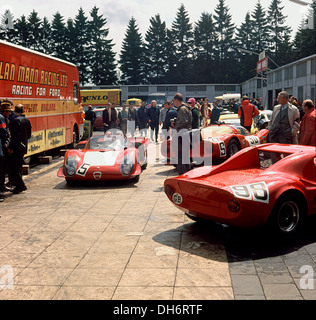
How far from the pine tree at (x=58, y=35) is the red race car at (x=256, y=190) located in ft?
277

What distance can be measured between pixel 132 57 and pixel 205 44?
656 inches

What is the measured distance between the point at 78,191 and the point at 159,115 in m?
10.5

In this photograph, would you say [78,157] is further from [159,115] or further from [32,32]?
[32,32]

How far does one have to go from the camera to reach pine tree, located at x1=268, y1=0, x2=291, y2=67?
94.8 m

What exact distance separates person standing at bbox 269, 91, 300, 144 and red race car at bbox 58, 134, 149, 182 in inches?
116

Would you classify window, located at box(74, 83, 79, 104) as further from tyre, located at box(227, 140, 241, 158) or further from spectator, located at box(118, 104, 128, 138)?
tyre, located at box(227, 140, 241, 158)

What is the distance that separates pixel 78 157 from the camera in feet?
32.8

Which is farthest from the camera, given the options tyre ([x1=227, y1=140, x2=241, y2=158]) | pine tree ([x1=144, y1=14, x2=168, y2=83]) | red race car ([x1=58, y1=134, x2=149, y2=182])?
pine tree ([x1=144, y1=14, x2=168, y2=83])

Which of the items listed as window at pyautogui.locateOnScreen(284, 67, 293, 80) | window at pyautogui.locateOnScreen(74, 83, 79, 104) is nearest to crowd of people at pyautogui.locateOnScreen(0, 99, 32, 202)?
window at pyautogui.locateOnScreen(74, 83, 79, 104)

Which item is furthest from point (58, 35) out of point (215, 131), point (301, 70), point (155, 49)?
point (215, 131)

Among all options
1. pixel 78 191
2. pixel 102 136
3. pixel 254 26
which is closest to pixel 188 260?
pixel 78 191

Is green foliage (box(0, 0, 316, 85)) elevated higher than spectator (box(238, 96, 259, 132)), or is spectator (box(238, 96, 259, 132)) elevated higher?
green foliage (box(0, 0, 316, 85))
